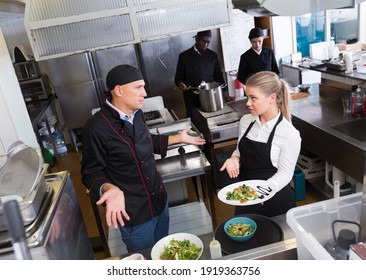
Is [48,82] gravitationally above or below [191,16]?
below

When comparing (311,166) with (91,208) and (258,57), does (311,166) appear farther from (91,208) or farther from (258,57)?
(91,208)

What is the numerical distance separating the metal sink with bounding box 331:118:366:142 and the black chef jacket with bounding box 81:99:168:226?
1.77m

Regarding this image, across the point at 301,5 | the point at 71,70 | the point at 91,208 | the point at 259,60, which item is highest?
the point at 301,5

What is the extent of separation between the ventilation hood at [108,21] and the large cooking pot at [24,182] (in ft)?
2.10

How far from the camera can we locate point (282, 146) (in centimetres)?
186

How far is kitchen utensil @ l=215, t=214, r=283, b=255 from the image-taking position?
1.36m

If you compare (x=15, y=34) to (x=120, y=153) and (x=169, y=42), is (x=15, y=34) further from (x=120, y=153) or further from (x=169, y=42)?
(x=120, y=153)

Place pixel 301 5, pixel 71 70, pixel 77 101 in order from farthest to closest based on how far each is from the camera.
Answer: pixel 77 101 → pixel 71 70 → pixel 301 5

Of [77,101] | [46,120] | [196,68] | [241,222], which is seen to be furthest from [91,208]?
[241,222]

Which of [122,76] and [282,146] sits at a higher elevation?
[122,76]

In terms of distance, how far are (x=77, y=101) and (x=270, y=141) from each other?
14.3ft

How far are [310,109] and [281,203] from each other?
1.67 metres
